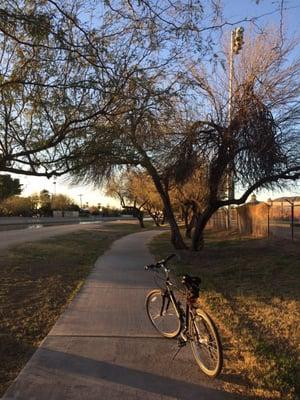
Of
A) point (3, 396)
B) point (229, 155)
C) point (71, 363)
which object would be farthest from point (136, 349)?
point (229, 155)

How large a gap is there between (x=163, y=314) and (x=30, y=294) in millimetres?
4671

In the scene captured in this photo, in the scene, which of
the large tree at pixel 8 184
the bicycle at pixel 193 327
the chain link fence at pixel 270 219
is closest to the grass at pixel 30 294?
the bicycle at pixel 193 327

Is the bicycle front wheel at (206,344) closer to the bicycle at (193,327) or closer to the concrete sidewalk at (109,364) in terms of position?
the bicycle at (193,327)

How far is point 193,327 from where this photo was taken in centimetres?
625

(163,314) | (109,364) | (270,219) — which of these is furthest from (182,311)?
(270,219)

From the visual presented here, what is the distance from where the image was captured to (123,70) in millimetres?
8617

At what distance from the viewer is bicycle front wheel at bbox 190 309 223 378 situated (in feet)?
18.5

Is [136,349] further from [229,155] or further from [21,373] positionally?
[229,155]

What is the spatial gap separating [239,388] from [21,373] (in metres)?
2.18

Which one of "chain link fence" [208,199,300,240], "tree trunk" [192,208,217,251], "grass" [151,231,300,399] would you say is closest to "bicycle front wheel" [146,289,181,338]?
"grass" [151,231,300,399]

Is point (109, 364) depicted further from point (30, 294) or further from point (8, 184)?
point (8, 184)

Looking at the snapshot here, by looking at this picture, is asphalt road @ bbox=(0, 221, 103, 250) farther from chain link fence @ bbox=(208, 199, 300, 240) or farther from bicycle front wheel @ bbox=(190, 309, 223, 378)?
bicycle front wheel @ bbox=(190, 309, 223, 378)

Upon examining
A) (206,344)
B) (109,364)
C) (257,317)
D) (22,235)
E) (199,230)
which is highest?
(199,230)

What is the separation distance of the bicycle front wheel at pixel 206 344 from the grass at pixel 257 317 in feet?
0.60
